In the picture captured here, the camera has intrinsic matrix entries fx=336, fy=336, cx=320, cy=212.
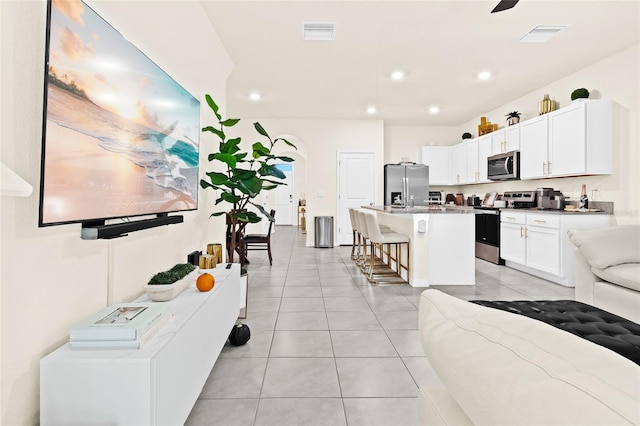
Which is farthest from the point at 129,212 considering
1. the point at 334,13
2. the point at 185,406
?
the point at 334,13

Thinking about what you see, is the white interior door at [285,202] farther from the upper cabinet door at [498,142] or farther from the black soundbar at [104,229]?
the black soundbar at [104,229]

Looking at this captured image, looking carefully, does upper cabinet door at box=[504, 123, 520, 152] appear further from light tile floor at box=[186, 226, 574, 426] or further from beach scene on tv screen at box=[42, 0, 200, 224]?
beach scene on tv screen at box=[42, 0, 200, 224]

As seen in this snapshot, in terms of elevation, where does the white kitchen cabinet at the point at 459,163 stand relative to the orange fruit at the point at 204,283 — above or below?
above

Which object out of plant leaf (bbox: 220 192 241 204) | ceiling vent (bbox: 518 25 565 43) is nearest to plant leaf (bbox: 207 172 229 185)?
plant leaf (bbox: 220 192 241 204)

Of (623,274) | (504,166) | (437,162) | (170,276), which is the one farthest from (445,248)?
(437,162)

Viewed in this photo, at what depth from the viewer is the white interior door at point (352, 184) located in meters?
7.55

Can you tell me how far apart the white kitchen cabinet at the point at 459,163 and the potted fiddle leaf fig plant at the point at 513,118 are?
1.38m

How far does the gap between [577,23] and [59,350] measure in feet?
15.8

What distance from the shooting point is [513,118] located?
224 inches

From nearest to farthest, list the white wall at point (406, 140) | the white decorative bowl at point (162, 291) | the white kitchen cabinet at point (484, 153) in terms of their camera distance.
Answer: the white decorative bowl at point (162, 291) → the white kitchen cabinet at point (484, 153) → the white wall at point (406, 140)

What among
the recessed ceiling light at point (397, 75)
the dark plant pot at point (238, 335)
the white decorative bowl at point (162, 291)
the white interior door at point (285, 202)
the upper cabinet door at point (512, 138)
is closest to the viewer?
the white decorative bowl at point (162, 291)

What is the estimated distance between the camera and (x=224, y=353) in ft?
7.84

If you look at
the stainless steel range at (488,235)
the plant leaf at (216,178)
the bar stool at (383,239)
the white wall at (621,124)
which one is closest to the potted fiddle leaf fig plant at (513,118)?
the white wall at (621,124)

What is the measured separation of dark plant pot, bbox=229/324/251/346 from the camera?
246 cm
